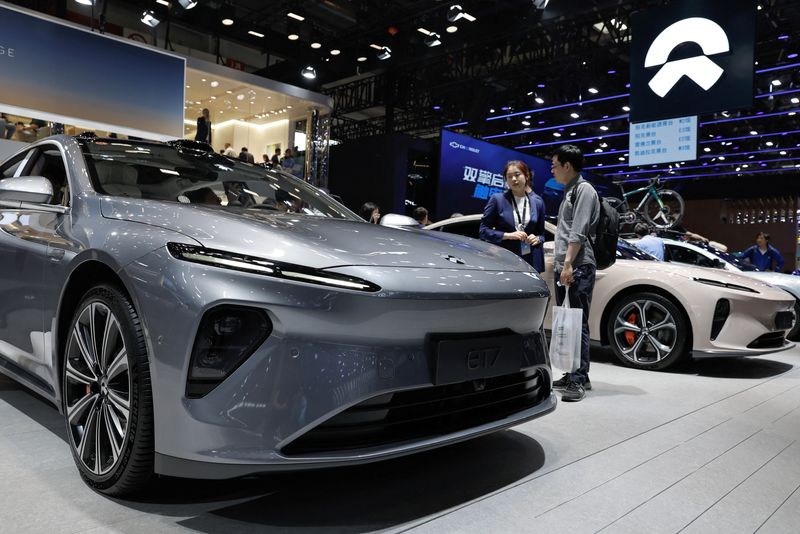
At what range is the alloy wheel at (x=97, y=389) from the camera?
1.78 m

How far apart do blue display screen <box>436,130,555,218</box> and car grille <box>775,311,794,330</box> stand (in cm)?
886

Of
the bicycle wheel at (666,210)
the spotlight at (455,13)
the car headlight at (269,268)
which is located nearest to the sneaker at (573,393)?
the car headlight at (269,268)

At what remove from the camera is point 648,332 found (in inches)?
183

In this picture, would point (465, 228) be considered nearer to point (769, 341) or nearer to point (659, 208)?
point (769, 341)

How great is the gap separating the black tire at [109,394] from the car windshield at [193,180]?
55 centimetres

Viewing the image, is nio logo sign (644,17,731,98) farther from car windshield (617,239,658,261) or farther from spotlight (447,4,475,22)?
spotlight (447,4,475,22)

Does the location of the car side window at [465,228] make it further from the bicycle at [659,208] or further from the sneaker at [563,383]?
the bicycle at [659,208]

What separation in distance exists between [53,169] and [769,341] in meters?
4.97

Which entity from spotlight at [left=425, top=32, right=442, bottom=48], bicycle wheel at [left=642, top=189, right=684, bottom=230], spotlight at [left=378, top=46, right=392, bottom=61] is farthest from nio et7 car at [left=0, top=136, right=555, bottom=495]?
spotlight at [left=378, top=46, right=392, bottom=61]

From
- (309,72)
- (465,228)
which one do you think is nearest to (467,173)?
(309,72)

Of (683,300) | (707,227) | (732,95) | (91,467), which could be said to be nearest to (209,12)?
(732,95)

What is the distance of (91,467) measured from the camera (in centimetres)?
189

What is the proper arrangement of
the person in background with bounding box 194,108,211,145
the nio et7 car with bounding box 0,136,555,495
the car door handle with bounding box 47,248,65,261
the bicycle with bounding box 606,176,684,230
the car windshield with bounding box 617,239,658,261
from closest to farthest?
the nio et7 car with bounding box 0,136,555,495, the car door handle with bounding box 47,248,65,261, the car windshield with bounding box 617,239,658,261, the bicycle with bounding box 606,176,684,230, the person in background with bounding box 194,108,211,145

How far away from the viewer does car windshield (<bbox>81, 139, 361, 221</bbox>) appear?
7.68 ft
